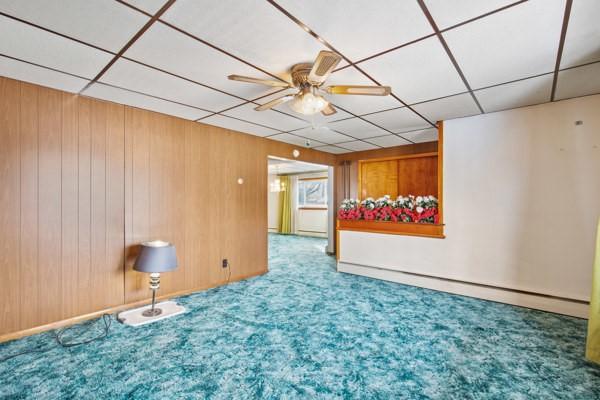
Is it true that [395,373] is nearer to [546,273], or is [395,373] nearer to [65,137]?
[546,273]

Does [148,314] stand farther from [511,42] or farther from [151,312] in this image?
[511,42]

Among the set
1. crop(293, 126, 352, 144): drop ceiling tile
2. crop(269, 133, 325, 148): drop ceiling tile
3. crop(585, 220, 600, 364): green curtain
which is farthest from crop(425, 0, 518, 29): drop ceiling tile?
crop(269, 133, 325, 148): drop ceiling tile

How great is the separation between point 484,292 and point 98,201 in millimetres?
4901

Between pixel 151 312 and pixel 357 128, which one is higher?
pixel 357 128

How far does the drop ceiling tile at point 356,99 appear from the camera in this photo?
2.61 m

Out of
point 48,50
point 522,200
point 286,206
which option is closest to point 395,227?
point 522,200

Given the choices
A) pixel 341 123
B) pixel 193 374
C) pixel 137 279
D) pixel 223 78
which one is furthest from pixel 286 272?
pixel 223 78

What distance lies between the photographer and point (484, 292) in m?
3.81

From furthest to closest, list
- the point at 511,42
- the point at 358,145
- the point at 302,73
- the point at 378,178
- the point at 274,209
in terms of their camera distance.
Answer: the point at 274,209
the point at 378,178
the point at 358,145
the point at 302,73
the point at 511,42

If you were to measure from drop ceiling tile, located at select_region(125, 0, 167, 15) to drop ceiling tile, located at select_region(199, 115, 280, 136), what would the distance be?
6.99 ft

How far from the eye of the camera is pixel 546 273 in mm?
3447

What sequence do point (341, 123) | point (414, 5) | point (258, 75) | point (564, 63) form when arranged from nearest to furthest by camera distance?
1. point (414, 5)
2. point (564, 63)
3. point (258, 75)
4. point (341, 123)

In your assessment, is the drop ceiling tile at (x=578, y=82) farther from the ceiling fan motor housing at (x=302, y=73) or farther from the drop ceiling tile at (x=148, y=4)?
the drop ceiling tile at (x=148, y=4)

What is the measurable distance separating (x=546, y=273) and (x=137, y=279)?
4965mm
